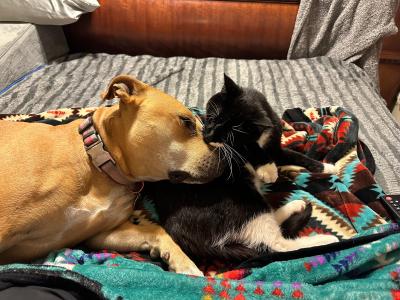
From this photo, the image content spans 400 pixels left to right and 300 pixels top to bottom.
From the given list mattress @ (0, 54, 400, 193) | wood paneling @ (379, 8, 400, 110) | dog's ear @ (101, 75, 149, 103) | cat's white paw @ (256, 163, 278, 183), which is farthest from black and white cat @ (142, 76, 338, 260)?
wood paneling @ (379, 8, 400, 110)

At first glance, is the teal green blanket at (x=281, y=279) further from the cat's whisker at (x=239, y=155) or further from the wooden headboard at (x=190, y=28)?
the wooden headboard at (x=190, y=28)

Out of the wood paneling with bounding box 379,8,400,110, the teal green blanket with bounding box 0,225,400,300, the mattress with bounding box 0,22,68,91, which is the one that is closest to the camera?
the teal green blanket with bounding box 0,225,400,300

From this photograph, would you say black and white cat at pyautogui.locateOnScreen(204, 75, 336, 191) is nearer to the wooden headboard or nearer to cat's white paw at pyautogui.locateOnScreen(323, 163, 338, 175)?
cat's white paw at pyautogui.locateOnScreen(323, 163, 338, 175)

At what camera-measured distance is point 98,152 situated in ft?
3.55

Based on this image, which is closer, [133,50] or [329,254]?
[329,254]

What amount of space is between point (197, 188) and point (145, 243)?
0.25m

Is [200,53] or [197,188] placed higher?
[197,188]

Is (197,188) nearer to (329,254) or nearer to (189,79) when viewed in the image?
(329,254)

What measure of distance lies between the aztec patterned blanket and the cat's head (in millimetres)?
242

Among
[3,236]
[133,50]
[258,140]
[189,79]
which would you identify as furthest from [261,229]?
[133,50]

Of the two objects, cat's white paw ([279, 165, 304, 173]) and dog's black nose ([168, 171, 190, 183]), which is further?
cat's white paw ([279, 165, 304, 173])

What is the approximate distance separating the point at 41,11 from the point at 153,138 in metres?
1.88

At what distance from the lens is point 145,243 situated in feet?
3.75

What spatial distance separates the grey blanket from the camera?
2328 millimetres
